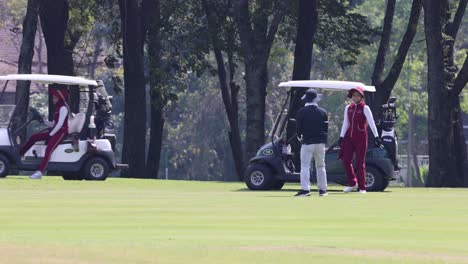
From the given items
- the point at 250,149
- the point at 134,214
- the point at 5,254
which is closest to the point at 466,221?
the point at 134,214

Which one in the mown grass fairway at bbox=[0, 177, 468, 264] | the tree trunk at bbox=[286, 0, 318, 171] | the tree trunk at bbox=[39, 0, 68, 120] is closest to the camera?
the mown grass fairway at bbox=[0, 177, 468, 264]

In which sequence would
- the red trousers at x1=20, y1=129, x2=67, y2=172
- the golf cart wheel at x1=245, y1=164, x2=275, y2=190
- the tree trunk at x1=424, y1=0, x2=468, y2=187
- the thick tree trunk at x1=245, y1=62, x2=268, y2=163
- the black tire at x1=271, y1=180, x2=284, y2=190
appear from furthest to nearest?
the thick tree trunk at x1=245, y1=62, x2=268, y2=163 → the tree trunk at x1=424, y1=0, x2=468, y2=187 → the red trousers at x1=20, y1=129, x2=67, y2=172 → the black tire at x1=271, y1=180, x2=284, y2=190 → the golf cart wheel at x1=245, y1=164, x2=275, y2=190

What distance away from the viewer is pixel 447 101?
43625 mm

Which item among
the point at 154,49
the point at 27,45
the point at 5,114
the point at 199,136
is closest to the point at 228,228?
the point at 5,114

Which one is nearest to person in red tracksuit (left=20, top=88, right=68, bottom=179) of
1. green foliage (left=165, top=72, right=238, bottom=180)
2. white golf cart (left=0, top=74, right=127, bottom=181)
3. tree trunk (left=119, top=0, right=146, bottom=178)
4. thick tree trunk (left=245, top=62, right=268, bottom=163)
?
white golf cart (left=0, top=74, right=127, bottom=181)

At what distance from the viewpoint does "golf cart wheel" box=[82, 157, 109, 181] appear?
1409 inches

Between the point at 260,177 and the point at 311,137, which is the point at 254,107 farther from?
the point at 311,137

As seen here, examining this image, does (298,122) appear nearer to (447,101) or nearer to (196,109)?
(447,101)

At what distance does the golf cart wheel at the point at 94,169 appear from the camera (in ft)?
117

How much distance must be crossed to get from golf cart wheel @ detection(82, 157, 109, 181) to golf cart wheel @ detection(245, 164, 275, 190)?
542 centimetres

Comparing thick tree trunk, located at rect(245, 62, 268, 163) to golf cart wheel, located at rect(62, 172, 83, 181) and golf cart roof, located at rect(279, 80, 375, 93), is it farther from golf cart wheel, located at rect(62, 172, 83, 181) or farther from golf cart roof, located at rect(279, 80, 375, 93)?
golf cart roof, located at rect(279, 80, 375, 93)

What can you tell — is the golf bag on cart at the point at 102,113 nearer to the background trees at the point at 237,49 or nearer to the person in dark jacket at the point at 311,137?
the background trees at the point at 237,49

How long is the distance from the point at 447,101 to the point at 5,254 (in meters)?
31.1

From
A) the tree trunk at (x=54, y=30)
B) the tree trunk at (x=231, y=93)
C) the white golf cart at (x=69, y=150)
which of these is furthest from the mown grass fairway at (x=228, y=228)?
the tree trunk at (x=231, y=93)
